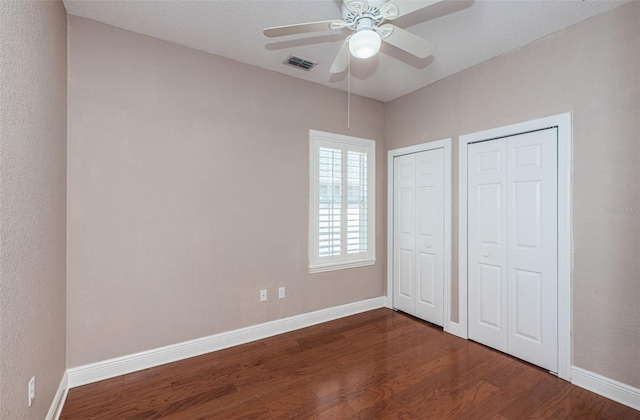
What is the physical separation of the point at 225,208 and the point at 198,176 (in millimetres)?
393

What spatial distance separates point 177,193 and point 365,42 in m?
2.04

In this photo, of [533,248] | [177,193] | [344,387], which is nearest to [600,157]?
[533,248]

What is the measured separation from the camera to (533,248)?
106 inches

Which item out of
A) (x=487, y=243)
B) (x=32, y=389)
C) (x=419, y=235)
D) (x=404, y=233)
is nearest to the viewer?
(x=32, y=389)

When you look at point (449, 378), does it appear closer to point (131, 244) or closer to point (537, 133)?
point (537, 133)

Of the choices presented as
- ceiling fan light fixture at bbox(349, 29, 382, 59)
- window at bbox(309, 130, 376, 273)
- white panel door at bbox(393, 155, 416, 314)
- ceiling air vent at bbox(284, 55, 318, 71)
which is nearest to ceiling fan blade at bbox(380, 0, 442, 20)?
ceiling fan light fixture at bbox(349, 29, 382, 59)

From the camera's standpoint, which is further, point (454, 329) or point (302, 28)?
point (454, 329)

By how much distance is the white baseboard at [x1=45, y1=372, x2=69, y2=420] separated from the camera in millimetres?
1928

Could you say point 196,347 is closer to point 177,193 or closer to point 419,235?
point 177,193

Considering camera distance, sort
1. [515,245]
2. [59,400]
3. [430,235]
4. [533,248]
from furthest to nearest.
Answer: [430,235], [515,245], [533,248], [59,400]

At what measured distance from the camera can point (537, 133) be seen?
2664 mm

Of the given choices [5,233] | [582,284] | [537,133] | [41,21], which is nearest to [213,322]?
[5,233]

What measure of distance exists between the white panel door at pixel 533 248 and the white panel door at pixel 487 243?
2.8 inches

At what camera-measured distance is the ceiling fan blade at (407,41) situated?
1840 mm
